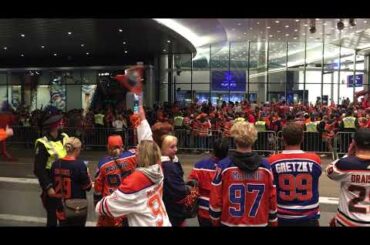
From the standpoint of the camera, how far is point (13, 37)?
2553 centimetres

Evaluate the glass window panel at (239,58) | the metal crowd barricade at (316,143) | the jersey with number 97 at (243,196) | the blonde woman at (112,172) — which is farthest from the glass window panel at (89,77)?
the jersey with number 97 at (243,196)

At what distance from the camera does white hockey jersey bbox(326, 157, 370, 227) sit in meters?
4.18

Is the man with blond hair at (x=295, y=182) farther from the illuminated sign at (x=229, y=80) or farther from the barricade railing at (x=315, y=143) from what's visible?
the illuminated sign at (x=229, y=80)

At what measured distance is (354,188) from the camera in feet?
13.9

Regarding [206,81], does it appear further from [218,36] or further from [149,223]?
[149,223]

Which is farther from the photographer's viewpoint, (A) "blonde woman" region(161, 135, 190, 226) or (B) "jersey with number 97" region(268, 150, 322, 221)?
(A) "blonde woman" region(161, 135, 190, 226)

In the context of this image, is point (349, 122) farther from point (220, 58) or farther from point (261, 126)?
point (220, 58)

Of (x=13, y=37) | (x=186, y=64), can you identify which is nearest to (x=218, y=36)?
(x=186, y=64)

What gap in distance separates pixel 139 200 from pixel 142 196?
0.04 meters

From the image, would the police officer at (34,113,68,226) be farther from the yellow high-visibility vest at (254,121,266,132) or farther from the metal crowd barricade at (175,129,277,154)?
the yellow high-visibility vest at (254,121,266,132)

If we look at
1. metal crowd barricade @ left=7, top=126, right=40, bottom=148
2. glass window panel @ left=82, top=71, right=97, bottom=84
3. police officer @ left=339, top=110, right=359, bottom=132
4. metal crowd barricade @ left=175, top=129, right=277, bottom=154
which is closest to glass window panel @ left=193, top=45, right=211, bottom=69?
glass window panel @ left=82, top=71, right=97, bottom=84

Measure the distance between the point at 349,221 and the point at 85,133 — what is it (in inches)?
643

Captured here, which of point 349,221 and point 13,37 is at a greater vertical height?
point 13,37
